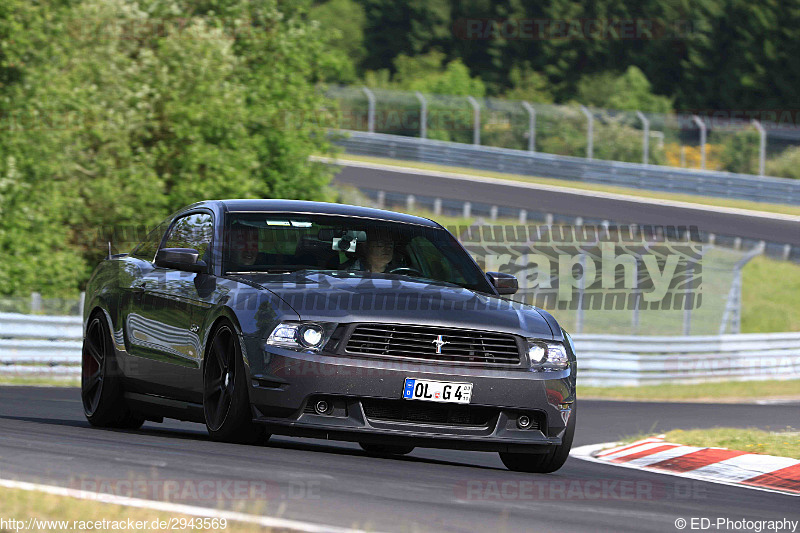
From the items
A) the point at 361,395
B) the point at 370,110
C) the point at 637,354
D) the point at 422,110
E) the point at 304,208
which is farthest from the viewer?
the point at 370,110

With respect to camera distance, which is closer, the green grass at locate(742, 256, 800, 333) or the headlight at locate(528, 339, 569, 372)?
the headlight at locate(528, 339, 569, 372)

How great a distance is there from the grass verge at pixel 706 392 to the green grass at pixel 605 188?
1476cm

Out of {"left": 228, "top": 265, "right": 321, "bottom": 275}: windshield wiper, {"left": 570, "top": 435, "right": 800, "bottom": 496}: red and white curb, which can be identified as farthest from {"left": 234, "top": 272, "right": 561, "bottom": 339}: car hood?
{"left": 570, "top": 435, "right": 800, "bottom": 496}: red and white curb

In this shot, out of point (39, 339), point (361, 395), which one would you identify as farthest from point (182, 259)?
point (39, 339)

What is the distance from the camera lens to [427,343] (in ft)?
25.3

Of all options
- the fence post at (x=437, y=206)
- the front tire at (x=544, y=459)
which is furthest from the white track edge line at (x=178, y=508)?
the fence post at (x=437, y=206)

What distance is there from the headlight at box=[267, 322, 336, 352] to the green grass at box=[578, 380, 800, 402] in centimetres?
1509

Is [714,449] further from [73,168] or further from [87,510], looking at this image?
[73,168]

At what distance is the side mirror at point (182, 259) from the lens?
8422mm

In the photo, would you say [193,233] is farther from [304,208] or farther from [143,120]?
[143,120]

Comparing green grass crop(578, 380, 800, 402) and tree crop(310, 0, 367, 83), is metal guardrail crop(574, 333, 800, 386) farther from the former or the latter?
tree crop(310, 0, 367, 83)

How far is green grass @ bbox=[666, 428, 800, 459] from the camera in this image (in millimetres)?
11430

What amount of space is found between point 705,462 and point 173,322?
4.71 metres

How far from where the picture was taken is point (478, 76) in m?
82.3
